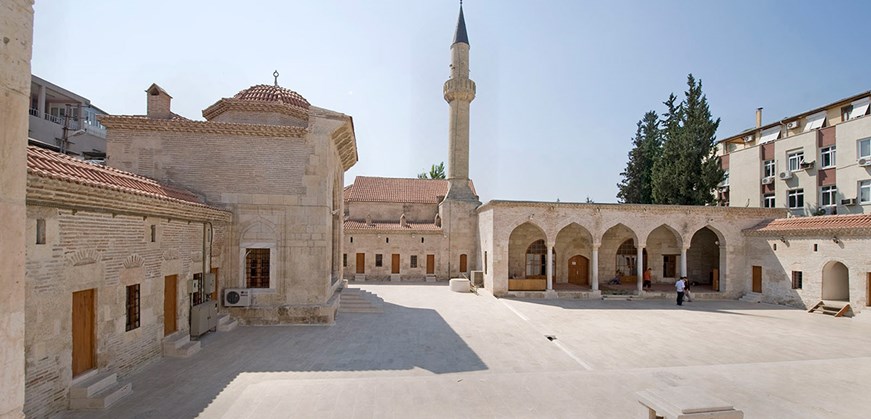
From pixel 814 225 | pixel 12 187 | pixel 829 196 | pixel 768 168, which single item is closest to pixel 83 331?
pixel 12 187

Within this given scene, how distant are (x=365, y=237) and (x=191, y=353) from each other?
16400mm

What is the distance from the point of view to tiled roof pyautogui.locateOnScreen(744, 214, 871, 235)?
→ 15180 millimetres

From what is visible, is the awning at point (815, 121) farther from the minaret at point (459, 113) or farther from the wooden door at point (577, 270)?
the minaret at point (459, 113)

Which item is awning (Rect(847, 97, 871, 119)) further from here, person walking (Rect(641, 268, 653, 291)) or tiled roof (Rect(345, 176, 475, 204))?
tiled roof (Rect(345, 176, 475, 204))

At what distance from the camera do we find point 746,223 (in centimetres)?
1997

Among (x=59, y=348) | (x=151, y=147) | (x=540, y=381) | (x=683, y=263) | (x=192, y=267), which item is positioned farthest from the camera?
(x=683, y=263)

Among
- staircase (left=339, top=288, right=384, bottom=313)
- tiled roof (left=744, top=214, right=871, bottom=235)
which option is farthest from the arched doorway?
staircase (left=339, top=288, right=384, bottom=313)

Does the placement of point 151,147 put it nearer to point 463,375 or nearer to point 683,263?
point 463,375

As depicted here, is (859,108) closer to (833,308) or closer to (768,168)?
(768,168)

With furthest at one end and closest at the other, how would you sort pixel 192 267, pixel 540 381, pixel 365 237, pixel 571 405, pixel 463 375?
pixel 365 237 < pixel 192 267 < pixel 463 375 < pixel 540 381 < pixel 571 405

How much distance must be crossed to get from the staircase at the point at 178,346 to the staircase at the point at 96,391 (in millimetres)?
1966

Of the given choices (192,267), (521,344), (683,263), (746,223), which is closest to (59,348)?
(192,267)

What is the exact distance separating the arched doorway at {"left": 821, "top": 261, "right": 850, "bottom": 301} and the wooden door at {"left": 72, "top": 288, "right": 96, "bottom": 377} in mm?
23646

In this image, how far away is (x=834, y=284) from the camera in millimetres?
16609
